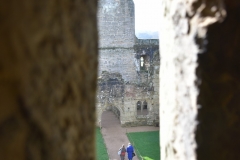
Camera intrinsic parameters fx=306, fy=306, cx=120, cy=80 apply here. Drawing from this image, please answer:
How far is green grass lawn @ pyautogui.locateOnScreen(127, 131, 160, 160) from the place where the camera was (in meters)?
8.56

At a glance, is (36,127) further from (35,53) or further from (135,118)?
(135,118)

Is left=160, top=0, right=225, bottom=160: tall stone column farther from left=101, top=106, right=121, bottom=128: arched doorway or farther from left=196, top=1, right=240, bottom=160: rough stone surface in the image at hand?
left=101, top=106, right=121, bottom=128: arched doorway

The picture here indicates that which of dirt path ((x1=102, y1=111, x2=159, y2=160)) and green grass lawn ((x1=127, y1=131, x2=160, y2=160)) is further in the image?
dirt path ((x1=102, y1=111, x2=159, y2=160))

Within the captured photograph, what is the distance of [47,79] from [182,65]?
764mm

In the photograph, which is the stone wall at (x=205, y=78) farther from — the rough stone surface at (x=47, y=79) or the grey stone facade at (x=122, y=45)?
the grey stone facade at (x=122, y=45)

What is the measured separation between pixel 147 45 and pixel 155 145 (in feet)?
19.1

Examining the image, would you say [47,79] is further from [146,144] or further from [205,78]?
[146,144]

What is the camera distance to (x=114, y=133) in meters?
10.9

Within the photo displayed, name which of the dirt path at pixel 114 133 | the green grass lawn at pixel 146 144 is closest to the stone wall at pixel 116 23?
the dirt path at pixel 114 133

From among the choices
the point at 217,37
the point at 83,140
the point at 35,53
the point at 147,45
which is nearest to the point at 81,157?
the point at 83,140

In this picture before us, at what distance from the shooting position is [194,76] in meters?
1.21

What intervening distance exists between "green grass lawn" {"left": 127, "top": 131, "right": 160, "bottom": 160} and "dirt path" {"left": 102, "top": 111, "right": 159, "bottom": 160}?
0.79 feet

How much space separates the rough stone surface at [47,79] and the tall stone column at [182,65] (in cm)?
56

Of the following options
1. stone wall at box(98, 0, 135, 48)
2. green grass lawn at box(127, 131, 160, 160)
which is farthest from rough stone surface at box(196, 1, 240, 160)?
stone wall at box(98, 0, 135, 48)
